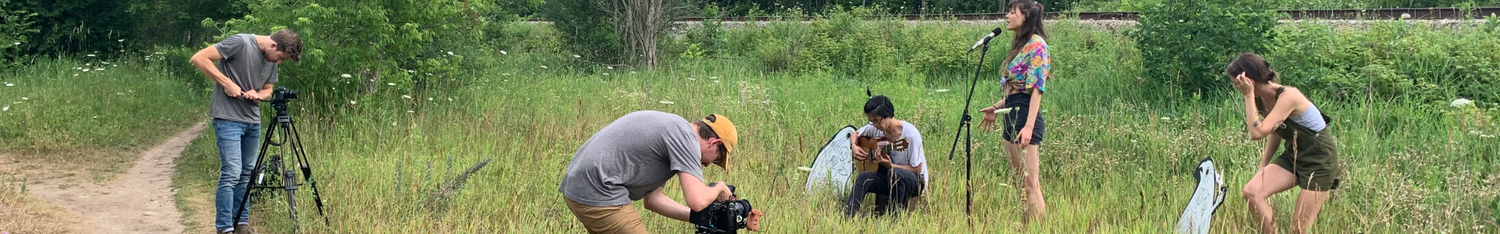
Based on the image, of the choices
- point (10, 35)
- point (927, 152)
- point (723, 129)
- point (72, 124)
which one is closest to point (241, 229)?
point (723, 129)

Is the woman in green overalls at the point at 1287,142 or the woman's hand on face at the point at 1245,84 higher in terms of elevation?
the woman's hand on face at the point at 1245,84

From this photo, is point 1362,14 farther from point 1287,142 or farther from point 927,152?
point 1287,142

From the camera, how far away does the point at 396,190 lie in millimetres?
5961

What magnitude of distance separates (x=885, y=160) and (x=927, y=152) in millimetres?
2029

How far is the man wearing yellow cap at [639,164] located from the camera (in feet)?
12.4

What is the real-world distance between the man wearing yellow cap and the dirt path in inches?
117

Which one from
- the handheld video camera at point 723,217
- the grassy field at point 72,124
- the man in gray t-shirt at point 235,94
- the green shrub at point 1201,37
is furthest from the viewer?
the green shrub at point 1201,37

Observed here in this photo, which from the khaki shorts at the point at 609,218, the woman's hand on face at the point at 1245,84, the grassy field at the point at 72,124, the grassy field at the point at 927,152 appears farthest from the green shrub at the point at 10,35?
the woman's hand on face at the point at 1245,84

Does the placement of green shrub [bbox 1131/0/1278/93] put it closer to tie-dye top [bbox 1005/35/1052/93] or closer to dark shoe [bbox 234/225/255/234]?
tie-dye top [bbox 1005/35/1052/93]

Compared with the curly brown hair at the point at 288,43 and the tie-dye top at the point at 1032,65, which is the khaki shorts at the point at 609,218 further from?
the tie-dye top at the point at 1032,65

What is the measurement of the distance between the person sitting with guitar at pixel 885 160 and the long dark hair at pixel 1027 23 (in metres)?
0.68

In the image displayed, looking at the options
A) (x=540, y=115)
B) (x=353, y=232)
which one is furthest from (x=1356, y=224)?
(x=540, y=115)

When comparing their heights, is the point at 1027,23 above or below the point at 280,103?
above

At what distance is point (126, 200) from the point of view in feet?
21.9
